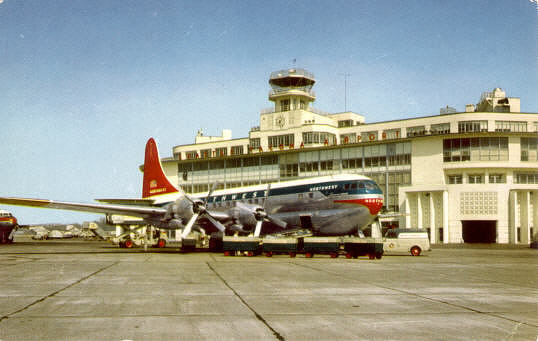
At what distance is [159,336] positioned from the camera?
9828mm

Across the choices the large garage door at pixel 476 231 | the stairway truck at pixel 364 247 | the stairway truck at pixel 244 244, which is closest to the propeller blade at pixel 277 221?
the stairway truck at pixel 244 244

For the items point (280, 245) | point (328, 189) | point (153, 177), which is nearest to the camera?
point (280, 245)

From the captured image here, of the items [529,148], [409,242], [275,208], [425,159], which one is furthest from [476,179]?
[275,208]

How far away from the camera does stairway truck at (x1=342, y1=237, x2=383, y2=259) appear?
34.8 m

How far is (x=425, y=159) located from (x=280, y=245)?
46.5 metres

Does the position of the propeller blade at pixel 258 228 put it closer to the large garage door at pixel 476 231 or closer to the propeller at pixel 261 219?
the propeller at pixel 261 219

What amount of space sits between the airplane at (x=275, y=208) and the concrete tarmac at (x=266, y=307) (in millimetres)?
15858

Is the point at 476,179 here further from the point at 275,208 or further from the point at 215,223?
the point at 215,223

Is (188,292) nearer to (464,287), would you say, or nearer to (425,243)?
(464,287)

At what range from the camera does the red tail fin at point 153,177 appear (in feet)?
179

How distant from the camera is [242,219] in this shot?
140ft

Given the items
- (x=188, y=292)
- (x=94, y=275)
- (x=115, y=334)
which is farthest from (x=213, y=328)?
(x=94, y=275)

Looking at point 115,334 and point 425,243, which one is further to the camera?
point 425,243

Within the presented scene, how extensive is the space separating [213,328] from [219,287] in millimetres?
7211
